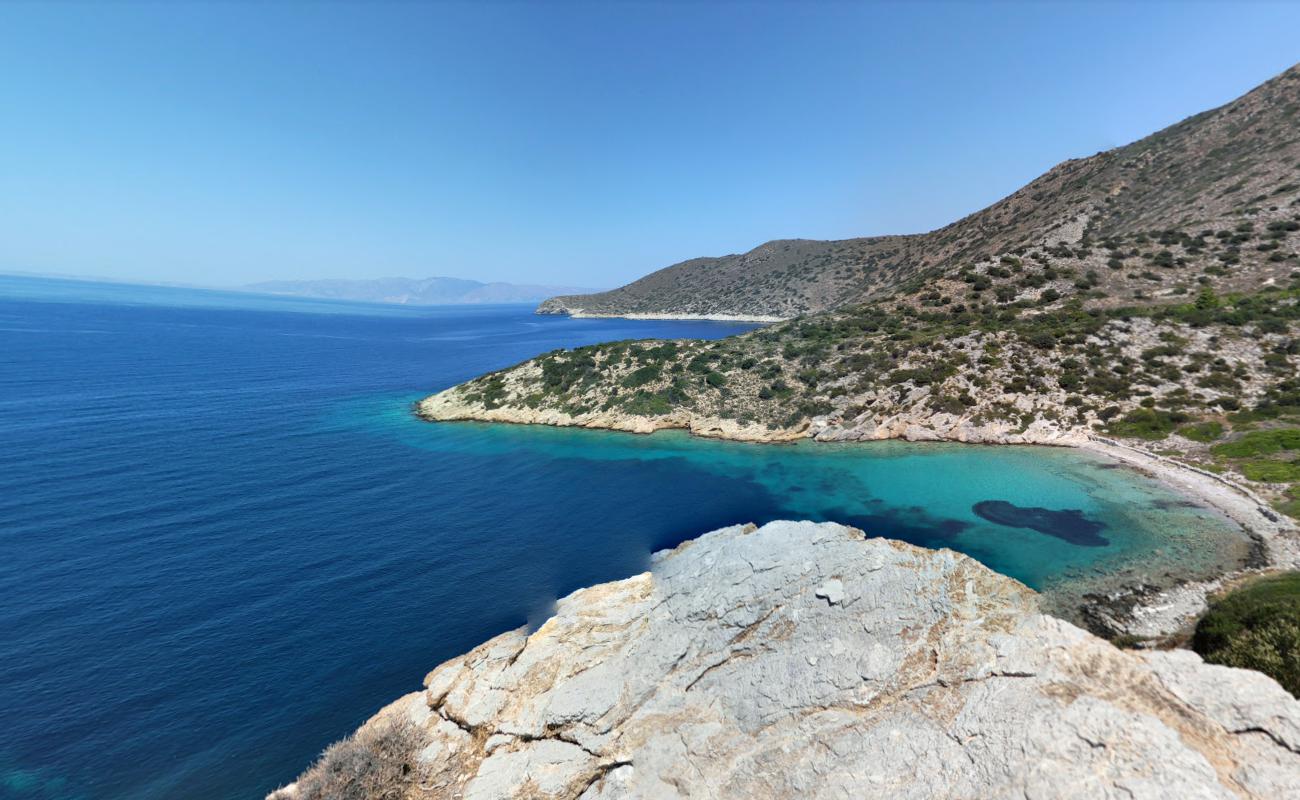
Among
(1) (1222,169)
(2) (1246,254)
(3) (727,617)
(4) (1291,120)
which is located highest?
(4) (1291,120)

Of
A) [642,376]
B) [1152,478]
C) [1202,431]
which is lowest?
[1152,478]

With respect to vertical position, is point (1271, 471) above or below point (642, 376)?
below

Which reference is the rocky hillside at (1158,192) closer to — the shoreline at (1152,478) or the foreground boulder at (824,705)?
the shoreline at (1152,478)

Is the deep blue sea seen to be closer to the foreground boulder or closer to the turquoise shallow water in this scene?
the turquoise shallow water

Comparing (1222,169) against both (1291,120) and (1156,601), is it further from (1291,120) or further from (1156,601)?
(1156,601)

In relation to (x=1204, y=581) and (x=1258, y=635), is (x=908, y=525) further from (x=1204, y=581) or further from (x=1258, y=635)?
(x=1258, y=635)

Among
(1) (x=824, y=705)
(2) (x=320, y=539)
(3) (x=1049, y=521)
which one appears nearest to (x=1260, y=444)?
(3) (x=1049, y=521)

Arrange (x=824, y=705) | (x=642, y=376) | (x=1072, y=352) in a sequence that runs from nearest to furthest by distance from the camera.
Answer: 1. (x=824, y=705)
2. (x=1072, y=352)
3. (x=642, y=376)

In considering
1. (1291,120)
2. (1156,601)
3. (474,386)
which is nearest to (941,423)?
(1156,601)
